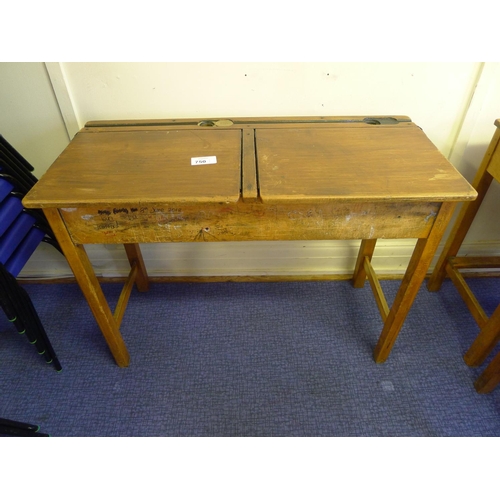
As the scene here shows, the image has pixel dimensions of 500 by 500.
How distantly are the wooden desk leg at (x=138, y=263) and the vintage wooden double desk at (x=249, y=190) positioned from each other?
47 centimetres

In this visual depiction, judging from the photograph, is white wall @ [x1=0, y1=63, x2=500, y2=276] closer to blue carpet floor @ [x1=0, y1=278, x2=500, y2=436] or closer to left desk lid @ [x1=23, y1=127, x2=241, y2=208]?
left desk lid @ [x1=23, y1=127, x2=241, y2=208]

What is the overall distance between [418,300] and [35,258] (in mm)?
1995

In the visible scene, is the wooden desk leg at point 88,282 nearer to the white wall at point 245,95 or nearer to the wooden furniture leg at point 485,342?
the white wall at point 245,95

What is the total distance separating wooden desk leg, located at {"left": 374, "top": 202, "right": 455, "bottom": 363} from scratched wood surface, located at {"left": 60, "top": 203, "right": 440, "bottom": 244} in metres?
0.03

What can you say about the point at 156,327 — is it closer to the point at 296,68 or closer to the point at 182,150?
the point at 182,150

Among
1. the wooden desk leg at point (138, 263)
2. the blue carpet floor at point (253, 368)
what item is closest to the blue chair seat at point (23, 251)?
the wooden desk leg at point (138, 263)

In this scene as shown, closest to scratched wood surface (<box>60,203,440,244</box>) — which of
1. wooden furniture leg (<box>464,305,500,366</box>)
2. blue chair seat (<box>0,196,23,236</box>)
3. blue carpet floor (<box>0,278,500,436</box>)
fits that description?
blue chair seat (<box>0,196,23,236</box>)

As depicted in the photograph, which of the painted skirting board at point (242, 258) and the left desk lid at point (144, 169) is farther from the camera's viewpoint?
the painted skirting board at point (242, 258)

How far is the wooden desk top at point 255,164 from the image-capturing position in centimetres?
105

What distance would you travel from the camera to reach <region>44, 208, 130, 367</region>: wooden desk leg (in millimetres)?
1122

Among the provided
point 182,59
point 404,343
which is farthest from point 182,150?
point 404,343

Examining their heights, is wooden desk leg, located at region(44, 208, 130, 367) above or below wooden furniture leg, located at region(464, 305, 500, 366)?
above

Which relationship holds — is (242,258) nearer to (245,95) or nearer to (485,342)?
(245,95)

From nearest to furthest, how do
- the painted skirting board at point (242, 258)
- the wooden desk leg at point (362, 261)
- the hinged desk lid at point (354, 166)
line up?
the hinged desk lid at point (354, 166) < the wooden desk leg at point (362, 261) < the painted skirting board at point (242, 258)
